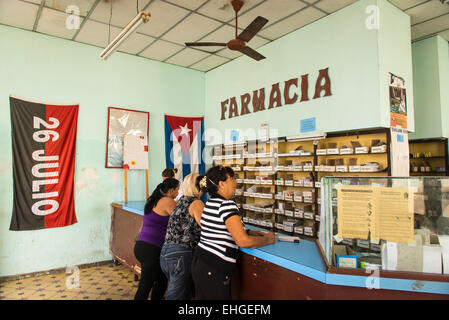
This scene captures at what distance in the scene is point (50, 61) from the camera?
513cm

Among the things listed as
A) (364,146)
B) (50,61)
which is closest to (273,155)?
(364,146)

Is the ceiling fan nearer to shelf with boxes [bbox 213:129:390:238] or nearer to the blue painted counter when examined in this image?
shelf with boxes [bbox 213:129:390:238]

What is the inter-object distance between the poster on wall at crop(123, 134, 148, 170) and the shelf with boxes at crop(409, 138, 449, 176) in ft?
17.1

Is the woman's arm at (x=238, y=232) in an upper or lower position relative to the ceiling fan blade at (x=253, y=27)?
lower

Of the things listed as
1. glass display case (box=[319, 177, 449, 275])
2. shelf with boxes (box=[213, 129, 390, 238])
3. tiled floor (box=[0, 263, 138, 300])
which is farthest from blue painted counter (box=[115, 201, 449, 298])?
tiled floor (box=[0, 263, 138, 300])

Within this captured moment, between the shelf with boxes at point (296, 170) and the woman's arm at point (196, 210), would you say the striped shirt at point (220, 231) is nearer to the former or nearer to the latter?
the woman's arm at point (196, 210)

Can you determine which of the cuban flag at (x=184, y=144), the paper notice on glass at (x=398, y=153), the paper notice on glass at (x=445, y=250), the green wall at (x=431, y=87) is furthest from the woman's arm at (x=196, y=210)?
Answer: the green wall at (x=431, y=87)

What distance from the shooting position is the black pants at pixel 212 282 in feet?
7.22

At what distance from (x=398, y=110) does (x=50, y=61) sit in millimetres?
5726

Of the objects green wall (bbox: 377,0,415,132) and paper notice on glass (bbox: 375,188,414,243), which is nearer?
paper notice on glass (bbox: 375,188,414,243)

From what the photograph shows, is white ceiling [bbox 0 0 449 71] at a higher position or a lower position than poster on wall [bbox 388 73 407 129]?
higher

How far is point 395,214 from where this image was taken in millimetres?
1894

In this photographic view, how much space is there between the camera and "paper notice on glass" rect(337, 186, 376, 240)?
1.92 metres

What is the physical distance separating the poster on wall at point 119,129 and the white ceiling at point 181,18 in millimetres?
1286
